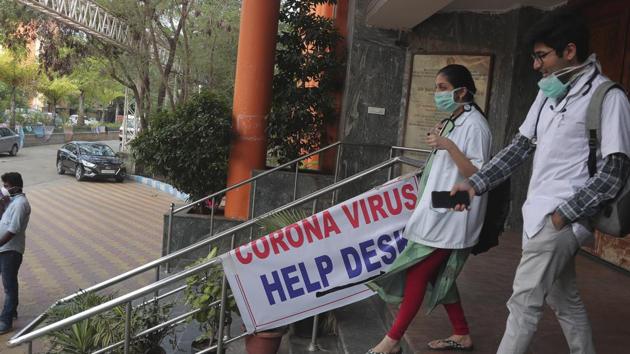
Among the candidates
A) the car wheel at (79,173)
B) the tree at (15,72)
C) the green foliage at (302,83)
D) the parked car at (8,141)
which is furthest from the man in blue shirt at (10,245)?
the tree at (15,72)

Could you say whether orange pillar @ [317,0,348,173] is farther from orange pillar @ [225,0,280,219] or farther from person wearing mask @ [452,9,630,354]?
person wearing mask @ [452,9,630,354]

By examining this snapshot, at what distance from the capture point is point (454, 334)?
2.94 meters

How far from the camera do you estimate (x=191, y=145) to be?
7.36 meters

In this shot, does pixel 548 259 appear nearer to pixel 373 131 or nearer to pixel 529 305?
pixel 529 305

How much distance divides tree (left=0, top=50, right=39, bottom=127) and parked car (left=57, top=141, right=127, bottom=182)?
366 inches

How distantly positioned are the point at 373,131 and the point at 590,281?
139 inches

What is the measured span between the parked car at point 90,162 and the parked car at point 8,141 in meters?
3.99

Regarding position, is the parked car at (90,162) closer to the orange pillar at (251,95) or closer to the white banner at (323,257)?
the orange pillar at (251,95)

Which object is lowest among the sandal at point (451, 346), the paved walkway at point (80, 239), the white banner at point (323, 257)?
the paved walkway at point (80, 239)

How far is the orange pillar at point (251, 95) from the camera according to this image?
7.38 metres

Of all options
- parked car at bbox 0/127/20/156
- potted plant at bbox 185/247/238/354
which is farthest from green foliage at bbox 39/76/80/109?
potted plant at bbox 185/247/238/354

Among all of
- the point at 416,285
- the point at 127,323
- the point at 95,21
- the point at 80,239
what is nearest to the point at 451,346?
the point at 416,285

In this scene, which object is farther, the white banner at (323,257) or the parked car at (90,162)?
the parked car at (90,162)

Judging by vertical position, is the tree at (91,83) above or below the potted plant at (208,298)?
above
